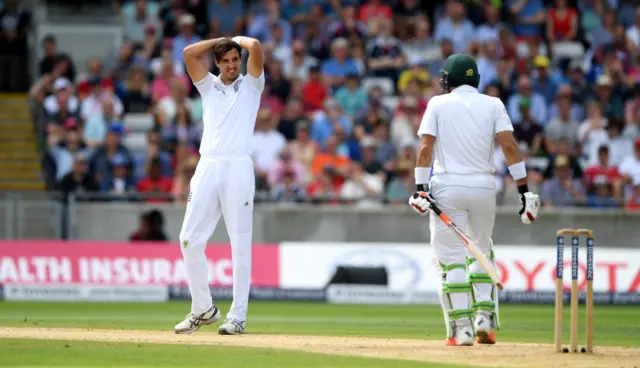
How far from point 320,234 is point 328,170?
1.06m

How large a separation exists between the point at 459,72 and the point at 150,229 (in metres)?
10.4

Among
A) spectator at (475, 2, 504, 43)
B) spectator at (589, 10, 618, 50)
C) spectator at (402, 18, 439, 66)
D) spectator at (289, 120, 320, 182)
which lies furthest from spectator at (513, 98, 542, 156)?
spectator at (289, 120, 320, 182)

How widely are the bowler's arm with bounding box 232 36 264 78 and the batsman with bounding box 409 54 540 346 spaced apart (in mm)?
1575

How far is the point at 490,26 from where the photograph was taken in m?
25.8

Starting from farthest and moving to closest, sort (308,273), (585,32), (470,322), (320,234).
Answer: (585,32) → (320,234) → (308,273) → (470,322)

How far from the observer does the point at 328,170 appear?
72.0ft

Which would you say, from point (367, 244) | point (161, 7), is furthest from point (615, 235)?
point (161, 7)

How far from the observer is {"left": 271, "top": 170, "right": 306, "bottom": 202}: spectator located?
70.5 ft

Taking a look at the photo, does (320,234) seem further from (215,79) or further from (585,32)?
(215,79)

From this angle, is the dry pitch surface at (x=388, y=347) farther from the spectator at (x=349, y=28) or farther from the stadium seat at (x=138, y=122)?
the spectator at (x=349, y=28)

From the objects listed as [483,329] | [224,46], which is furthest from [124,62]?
[483,329]

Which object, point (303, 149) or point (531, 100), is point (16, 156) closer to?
point (303, 149)

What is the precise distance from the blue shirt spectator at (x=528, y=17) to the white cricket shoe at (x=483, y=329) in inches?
612

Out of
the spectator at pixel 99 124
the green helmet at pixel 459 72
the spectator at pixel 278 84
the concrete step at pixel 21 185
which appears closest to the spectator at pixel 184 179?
the spectator at pixel 99 124
